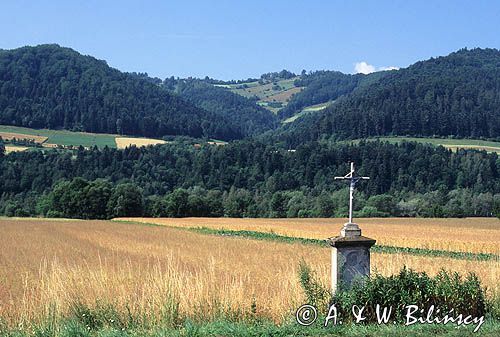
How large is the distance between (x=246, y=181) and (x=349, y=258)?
113 meters

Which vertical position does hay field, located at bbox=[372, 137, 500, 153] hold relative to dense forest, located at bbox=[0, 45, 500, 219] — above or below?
above

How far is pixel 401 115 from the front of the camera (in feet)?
546

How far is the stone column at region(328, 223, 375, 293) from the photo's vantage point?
39.2 ft

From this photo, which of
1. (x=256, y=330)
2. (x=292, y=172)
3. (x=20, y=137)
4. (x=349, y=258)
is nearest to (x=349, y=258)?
(x=349, y=258)

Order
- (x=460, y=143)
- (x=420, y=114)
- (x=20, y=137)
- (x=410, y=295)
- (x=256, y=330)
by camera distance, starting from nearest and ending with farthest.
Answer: (x=256, y=330), (x=410, y=295), (x=460, y=143), (x=20, y=137), (x=420, y=114)

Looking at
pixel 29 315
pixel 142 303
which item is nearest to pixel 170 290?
pixel 142 303

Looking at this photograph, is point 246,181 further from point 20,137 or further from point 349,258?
point 349,258

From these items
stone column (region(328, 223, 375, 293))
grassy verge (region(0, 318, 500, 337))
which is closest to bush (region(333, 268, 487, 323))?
stone column (region(328, 223, 375, 293))

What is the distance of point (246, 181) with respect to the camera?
125 m

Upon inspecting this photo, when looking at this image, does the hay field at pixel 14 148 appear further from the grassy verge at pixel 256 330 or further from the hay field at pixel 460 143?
the grassy verge at pixel 256 330

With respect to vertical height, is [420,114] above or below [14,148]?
above

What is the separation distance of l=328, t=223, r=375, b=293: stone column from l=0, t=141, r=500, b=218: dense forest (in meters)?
80.7

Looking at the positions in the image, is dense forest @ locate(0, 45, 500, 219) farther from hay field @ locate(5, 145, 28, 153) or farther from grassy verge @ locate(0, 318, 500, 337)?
grassy verge @ locate(0, 318, 500, 337)

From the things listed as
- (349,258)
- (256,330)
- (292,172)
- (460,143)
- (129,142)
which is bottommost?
(292,172)
